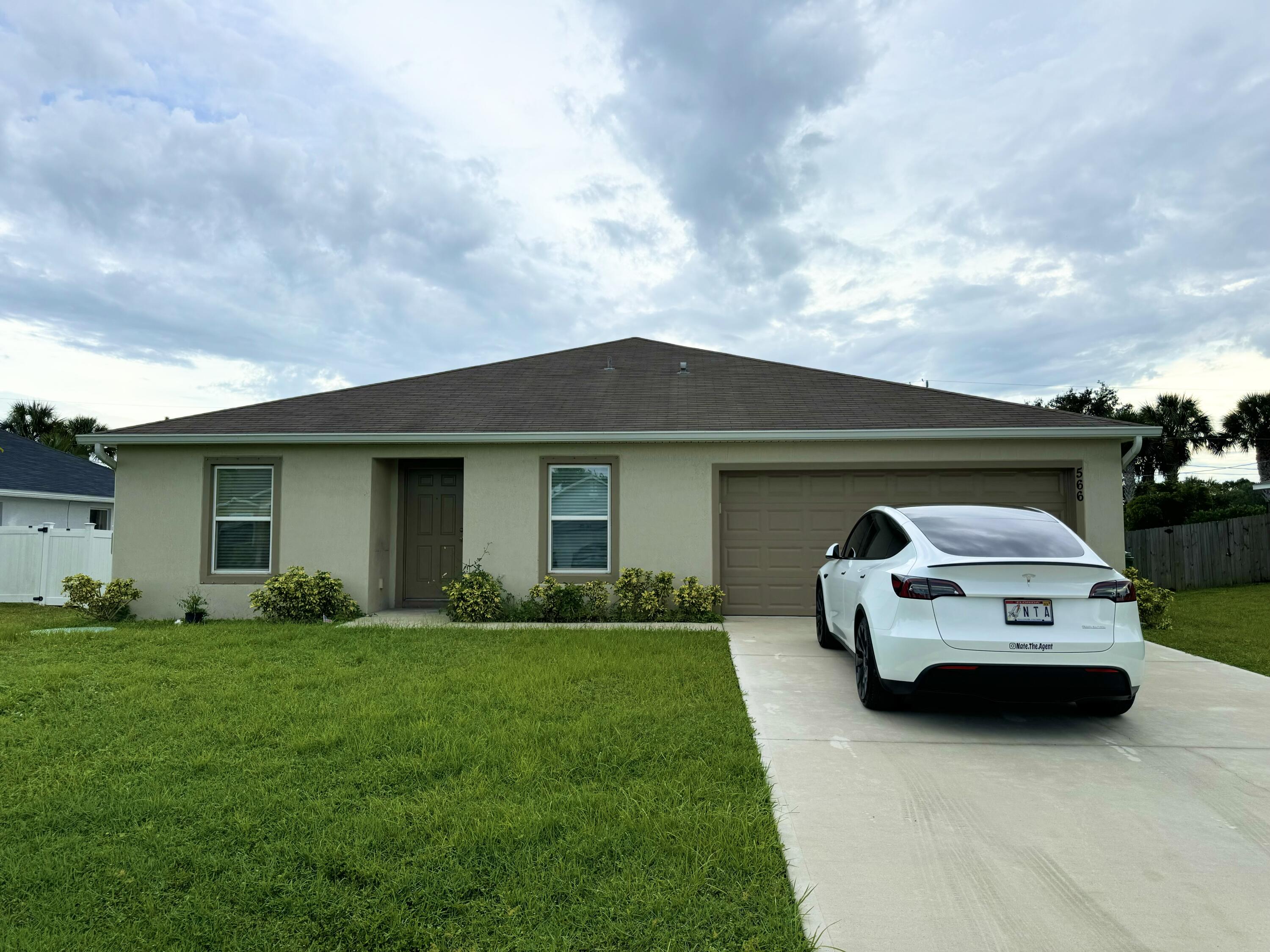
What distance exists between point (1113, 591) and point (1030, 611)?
57 cm

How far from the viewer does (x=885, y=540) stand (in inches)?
235

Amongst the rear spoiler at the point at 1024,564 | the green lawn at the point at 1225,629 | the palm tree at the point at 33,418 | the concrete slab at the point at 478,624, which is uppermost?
the palm tree at the point at 33,418

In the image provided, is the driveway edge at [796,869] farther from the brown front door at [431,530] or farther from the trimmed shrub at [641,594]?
the brown front door at [431,530]

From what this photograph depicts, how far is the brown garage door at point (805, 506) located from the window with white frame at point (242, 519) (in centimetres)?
677

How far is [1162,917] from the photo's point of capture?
8.53 feet

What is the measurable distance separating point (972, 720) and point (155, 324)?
23343mm

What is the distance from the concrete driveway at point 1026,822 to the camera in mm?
2568

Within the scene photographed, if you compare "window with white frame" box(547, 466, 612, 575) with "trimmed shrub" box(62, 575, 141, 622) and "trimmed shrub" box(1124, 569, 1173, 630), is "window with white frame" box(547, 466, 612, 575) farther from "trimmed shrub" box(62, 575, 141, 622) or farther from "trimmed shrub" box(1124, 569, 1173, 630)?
"trimmed shrub" box(1124, 569, 1173, 630)

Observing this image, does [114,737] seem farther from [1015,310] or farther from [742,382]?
[1015,310]

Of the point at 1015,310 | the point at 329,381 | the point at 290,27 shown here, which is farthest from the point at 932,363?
the point at 290,27

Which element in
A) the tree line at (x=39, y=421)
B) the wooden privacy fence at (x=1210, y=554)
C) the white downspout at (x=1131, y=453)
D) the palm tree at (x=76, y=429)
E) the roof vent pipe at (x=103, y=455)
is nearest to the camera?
the white downspout at (x=1131, y=453)

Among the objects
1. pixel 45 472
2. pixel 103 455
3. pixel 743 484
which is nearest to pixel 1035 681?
pixel 743 484

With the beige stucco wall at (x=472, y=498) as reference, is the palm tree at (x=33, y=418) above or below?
above

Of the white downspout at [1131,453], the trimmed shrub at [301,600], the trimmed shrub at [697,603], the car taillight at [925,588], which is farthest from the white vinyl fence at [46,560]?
the white downspout at [1131,453]
